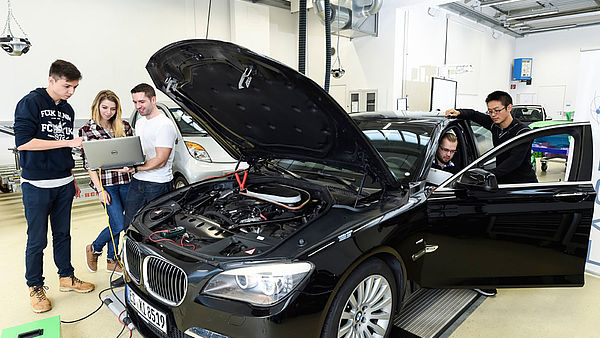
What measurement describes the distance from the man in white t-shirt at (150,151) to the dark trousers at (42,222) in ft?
1.28

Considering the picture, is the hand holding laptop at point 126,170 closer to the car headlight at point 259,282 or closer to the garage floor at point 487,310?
the garage floor at point 487,310

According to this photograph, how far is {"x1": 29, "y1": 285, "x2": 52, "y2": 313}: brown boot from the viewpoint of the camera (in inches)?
93.3

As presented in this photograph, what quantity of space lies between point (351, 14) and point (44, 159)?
21.6ft

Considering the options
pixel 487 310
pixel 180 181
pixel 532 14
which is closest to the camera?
pixel 487 310

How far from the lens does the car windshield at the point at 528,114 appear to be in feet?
33.6

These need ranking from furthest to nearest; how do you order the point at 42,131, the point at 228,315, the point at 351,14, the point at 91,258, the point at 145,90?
1. the point at 351,14
2. the point at 91,258
3. the point at 145,90
4. the point at 42,131
5. the point at 228,315

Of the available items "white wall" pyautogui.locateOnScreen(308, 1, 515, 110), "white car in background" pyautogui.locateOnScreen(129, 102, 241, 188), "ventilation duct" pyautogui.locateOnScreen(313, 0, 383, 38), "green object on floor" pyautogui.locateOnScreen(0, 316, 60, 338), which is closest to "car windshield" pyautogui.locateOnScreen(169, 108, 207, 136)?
"white car in background" pyautogui.locateOnScreen(129, 102, 241, 188)

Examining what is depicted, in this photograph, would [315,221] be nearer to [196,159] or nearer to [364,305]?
[364,305]

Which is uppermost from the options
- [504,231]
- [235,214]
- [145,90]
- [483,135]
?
[145,90]

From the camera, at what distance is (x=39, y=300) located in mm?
2387

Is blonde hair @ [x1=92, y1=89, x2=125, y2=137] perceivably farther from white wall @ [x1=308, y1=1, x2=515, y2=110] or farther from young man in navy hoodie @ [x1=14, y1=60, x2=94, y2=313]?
white wall @ [x1=308, y1=1, x2=515, y2=110]

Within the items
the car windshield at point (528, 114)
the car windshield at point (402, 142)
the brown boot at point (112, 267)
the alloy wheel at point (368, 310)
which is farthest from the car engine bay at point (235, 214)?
the car windshield at point (528, 114)

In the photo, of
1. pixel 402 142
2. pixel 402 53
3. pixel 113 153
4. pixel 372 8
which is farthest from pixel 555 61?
pixel 113 153

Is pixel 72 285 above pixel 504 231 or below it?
below
